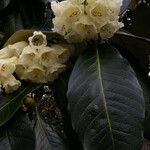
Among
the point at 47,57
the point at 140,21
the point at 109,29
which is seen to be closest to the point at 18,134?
the point at 47,57

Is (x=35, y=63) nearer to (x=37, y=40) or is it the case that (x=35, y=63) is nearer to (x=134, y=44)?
(x=37, y=40)

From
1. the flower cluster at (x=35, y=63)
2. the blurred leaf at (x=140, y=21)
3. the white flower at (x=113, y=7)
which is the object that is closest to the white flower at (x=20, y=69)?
the flower cluster at (x=35, y=63)

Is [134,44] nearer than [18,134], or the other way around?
[18,134]

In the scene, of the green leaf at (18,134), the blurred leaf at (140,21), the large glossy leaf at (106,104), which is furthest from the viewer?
the blurred leaf at (140,21)

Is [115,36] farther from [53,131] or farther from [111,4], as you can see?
[53,131]

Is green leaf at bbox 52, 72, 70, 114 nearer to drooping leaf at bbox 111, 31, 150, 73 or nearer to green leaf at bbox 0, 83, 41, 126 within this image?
green leaf at bbox 0, 83, 41, 126

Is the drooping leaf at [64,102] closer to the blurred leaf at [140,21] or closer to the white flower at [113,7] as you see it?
the white flower at [113,7]

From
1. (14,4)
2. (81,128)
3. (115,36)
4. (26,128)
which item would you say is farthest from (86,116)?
(14,4)
